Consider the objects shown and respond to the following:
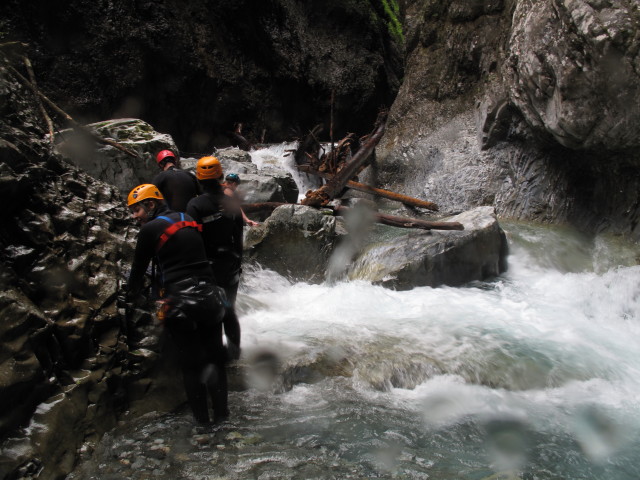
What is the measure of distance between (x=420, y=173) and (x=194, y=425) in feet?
30.2

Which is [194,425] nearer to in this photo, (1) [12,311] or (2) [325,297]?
(1) [12,311]

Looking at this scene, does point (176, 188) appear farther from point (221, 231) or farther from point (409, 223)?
point (409, 223)

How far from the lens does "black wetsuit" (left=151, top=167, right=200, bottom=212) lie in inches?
166

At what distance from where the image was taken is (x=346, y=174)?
10.3 m

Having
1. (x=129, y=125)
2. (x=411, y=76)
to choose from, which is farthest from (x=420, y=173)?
(x=129, y=125)

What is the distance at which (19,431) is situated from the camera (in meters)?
2.57

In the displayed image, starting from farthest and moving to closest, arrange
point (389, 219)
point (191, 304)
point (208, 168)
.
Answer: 1. point (389, 219)
2. point (208, 168)
3. point (191, 304)

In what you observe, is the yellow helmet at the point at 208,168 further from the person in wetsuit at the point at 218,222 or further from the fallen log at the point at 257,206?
the fallen log at the point at 257,206

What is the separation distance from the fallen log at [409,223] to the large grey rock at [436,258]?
0.55 ft

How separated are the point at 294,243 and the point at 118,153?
304cm

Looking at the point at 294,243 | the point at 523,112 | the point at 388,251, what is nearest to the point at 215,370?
the point at 294,243

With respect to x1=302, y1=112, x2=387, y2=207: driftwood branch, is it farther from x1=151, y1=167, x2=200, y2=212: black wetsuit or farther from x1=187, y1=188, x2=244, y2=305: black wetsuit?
x1=187, y1=188, x2=244, y2=305: black wetsuit

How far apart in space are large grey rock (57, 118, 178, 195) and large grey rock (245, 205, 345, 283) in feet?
6.17

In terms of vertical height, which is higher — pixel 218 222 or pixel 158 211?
pixel 158 211
